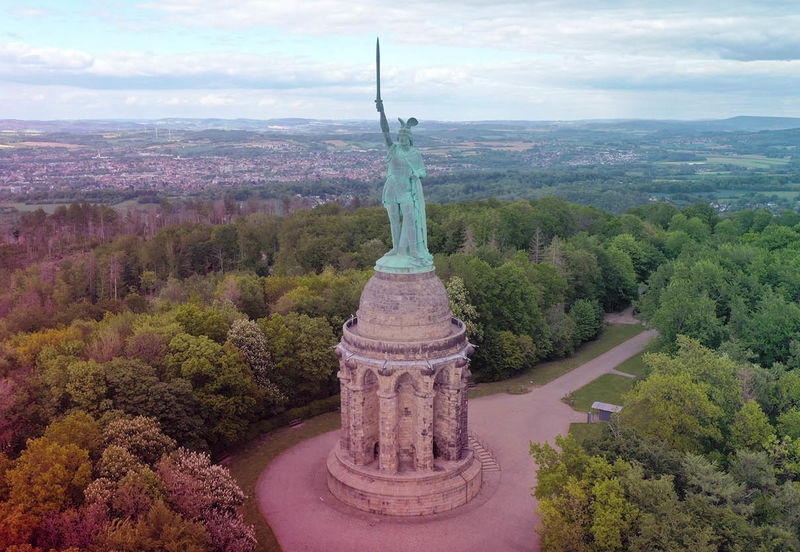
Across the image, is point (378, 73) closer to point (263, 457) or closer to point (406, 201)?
point (406, 201)

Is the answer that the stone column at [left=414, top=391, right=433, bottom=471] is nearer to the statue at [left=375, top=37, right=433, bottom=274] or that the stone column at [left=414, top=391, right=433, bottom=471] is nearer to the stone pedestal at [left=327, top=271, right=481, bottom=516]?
the stone pedestal at [left=327, top=271, right=481, bottom=516]

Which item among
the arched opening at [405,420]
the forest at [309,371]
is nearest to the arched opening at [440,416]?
the arched opening at [405,420]

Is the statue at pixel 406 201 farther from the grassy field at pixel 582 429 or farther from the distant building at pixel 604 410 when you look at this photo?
the distant building at pixel 604 410

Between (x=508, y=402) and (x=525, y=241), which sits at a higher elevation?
(x=525, y=241)

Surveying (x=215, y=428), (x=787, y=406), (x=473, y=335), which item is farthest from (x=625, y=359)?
(x=215, y=428)

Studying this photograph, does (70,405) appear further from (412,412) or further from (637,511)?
(637,511)

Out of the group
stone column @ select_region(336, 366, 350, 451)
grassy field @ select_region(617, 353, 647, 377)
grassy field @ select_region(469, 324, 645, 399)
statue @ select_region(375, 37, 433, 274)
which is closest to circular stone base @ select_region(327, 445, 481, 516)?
stone column @ select_region(336, 366, 350, 451)
